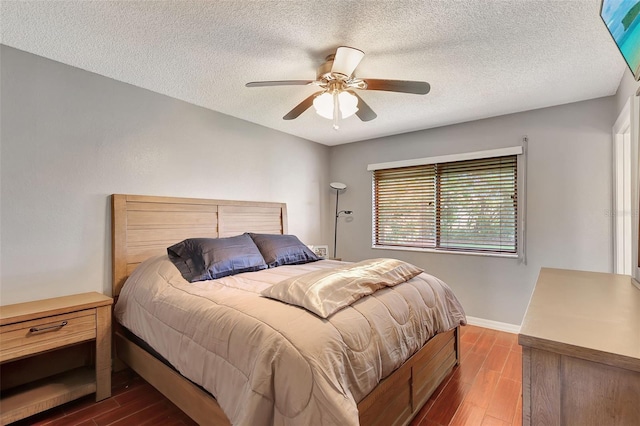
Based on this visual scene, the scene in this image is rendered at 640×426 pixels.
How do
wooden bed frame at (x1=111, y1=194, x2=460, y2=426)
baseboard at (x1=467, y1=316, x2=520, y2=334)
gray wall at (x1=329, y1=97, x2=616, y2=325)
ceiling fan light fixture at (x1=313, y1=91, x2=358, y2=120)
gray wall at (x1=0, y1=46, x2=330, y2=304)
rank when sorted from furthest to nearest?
baseboard at (x1=467, y1=316, x2=520, y2=334)
gray wall at (x1=329, y1=97, x2=616, y2=325)
ceiling fan light fixture at (x1=313, y1=91, x2=358, y2=120)
gray wall at (x1=0, y1=46, x2=330, y2=304)
wooden bed frame at (x1=111, y1=194, x2=460, y2=426)

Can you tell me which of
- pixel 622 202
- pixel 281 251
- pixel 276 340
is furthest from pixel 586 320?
pixel 622 202

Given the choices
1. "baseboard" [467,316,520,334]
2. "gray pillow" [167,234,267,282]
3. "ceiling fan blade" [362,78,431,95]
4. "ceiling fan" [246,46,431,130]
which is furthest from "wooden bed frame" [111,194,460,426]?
"ceiling fan blade" [362,78,431,95]

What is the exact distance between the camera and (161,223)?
271 centimetres

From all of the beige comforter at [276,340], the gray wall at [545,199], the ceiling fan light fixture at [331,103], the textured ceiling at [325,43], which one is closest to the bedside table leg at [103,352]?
the beige comforter at [276,340]

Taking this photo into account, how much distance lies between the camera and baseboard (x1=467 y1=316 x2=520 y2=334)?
318cm

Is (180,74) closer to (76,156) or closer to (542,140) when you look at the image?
(76,156)

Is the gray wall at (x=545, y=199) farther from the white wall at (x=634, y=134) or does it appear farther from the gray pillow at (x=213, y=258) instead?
the gray pillow at (x=213, y=258)

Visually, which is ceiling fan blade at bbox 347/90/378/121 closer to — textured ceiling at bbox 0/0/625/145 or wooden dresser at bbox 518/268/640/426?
textured ceiling at bbox 0/0/625/145

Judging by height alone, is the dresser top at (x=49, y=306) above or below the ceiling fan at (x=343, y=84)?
below

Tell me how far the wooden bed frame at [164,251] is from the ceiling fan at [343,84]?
4.68 ft

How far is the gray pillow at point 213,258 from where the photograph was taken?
226 centimetres

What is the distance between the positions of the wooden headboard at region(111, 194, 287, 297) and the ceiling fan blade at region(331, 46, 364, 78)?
1.89 metres

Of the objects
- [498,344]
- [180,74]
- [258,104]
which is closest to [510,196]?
[498,344]

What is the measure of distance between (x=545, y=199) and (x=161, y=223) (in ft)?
12.3
